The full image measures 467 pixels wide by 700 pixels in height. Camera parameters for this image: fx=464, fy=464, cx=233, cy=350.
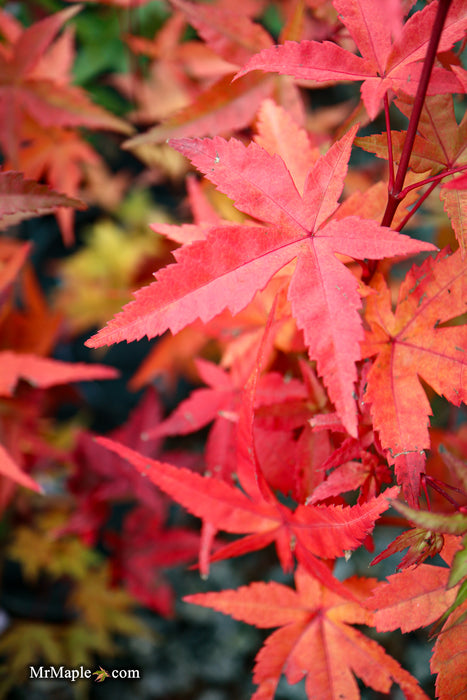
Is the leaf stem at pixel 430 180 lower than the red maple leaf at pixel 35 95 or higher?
lower

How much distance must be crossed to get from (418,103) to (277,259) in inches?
6.6

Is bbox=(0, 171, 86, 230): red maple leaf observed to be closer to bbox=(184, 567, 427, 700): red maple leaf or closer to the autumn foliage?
the autumn foliage

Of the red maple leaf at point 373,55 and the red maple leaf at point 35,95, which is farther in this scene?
the red maple leaf at point 35,95

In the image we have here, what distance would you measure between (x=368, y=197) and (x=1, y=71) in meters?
0.61

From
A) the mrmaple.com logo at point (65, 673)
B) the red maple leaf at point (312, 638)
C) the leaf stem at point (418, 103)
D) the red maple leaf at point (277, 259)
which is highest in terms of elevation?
the leaf stem at point (418, 103)

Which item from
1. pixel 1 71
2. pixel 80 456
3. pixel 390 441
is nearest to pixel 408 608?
pixel 390 441

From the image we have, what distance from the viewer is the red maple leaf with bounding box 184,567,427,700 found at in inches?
20.0

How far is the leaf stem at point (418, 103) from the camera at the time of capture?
1.10ft

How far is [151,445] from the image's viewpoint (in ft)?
3.08

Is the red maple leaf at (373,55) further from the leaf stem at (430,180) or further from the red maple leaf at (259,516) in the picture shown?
the red maple leaf at (259,516)

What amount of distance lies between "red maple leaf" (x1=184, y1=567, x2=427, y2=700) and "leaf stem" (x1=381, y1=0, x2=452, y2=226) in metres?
0.41

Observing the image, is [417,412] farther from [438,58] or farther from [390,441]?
[438,58]

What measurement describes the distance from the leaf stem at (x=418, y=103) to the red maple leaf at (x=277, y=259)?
5 cm

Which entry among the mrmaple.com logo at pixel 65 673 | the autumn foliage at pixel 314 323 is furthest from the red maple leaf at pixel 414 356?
the mrmaple.com logo at pixel 65 673
